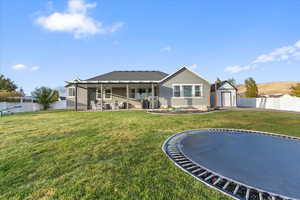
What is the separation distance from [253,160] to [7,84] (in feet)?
155

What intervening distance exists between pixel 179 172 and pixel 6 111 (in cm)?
2117

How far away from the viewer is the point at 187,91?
15305 mm

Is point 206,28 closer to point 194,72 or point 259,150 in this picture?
point 194,72

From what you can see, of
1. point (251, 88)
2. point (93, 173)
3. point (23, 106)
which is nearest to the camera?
point (93, 173)

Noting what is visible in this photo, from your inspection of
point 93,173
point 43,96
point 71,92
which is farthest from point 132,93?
point 93,173

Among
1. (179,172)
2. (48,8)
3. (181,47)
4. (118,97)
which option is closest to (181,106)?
(118,97)

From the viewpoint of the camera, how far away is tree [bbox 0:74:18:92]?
31372mm

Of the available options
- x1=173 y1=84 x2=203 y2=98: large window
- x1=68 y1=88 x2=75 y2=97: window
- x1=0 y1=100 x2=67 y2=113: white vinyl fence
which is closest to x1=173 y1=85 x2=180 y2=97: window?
x1=173 y1=84 x2=203 y2=98: large window

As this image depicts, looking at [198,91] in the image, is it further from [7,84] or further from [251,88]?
[7,84]

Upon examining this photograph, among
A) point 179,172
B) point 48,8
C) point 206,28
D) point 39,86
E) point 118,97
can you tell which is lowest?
point 179,172

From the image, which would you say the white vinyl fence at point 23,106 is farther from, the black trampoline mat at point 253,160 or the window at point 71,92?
the black trampoline mat at point 253,160

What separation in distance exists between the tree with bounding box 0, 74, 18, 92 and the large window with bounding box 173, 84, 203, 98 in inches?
1572

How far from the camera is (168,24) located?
16.3m

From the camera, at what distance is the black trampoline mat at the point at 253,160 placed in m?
2.29
